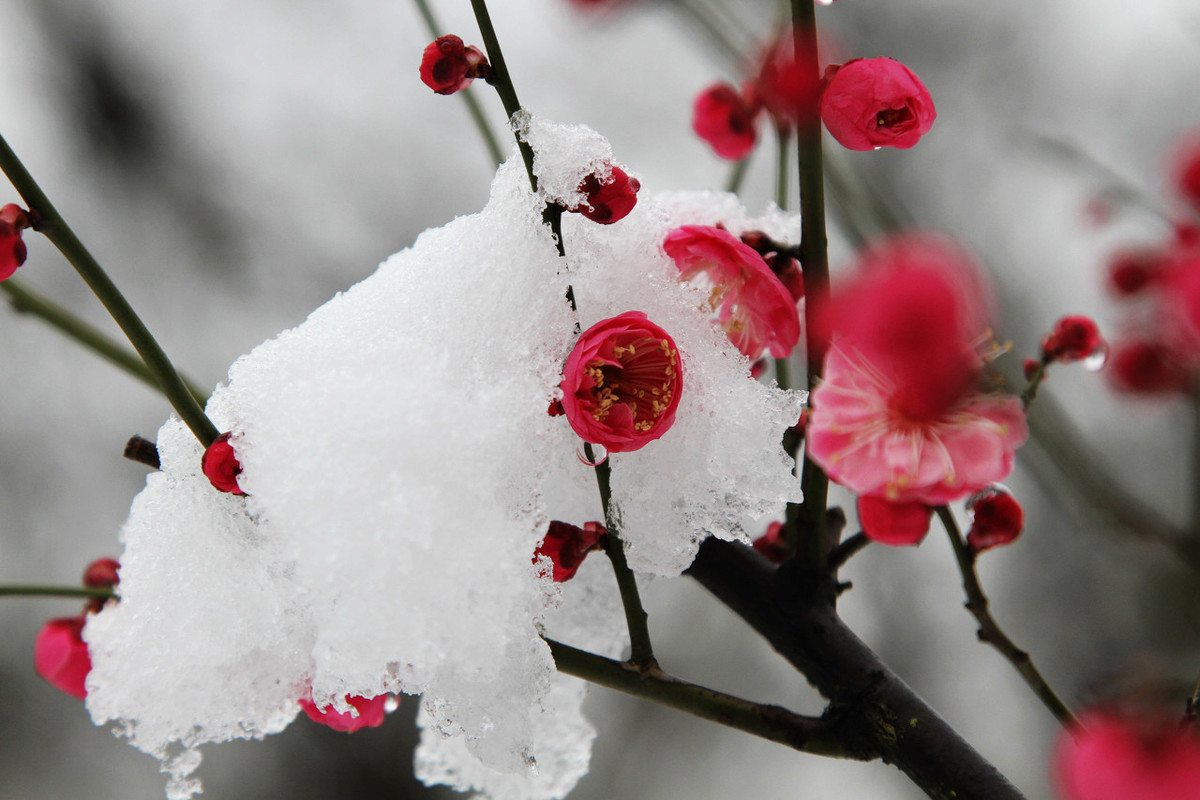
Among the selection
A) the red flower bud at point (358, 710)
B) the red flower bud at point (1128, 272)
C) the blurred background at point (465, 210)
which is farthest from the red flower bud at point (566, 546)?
the blurred background at point (465, 210)

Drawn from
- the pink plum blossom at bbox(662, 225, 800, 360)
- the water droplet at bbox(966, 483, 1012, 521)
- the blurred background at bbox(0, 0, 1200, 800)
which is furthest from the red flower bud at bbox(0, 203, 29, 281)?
the blurred background at bbox(0, 0, 1200, 800)

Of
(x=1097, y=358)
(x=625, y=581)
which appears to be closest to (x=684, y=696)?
(x=625, y=581)

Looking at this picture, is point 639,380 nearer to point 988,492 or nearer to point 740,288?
point 740,288

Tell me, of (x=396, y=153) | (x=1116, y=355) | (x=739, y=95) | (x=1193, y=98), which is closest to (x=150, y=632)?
(x=739, y=95)

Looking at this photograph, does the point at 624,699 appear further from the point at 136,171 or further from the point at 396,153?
the point at 136,171

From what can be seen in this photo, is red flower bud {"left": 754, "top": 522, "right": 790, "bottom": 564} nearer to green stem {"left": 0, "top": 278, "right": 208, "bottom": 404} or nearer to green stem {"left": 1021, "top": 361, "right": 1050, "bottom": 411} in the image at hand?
green stem {"left": 1021, "top": 361, "right": 1050, "bottom": 411}

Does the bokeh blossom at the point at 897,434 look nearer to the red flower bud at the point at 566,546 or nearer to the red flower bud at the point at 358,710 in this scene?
the red flower bud at the point at 566,546

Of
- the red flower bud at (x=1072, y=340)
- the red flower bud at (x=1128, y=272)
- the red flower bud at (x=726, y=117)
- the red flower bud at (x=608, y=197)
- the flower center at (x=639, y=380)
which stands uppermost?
the red flower bud at (x=1128, y=272)

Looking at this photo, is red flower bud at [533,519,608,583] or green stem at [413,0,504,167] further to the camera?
green stem at [413,0,504,167]
